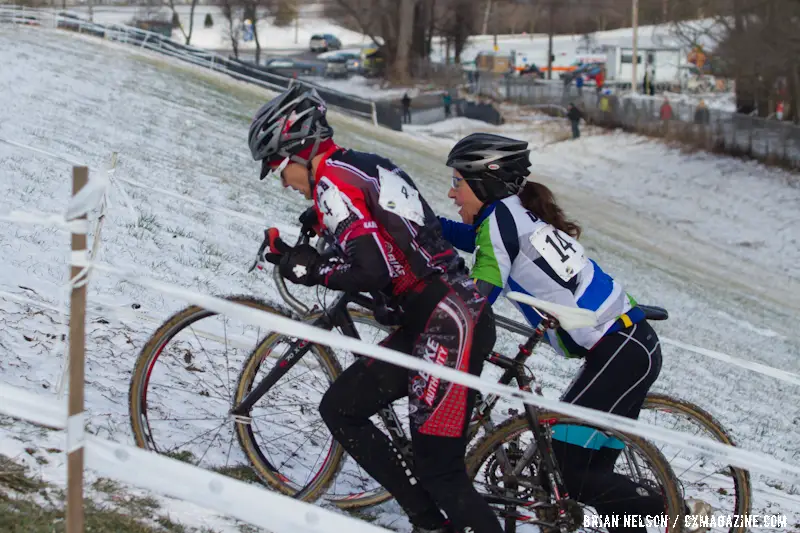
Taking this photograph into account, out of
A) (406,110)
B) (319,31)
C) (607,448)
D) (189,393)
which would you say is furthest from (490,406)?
(319,31)

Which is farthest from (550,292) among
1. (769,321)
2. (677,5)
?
(677,5)

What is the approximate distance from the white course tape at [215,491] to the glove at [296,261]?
3.19 ft

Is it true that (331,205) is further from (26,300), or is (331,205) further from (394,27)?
(394,27)

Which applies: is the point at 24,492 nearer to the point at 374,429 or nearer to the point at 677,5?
the point at 374,429

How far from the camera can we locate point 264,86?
1586 inches

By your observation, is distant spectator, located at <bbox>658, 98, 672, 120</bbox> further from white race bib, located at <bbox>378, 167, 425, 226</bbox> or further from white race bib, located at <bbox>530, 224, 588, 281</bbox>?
white race bib, located at <bbox>378, 167, 425, 226</bbox>

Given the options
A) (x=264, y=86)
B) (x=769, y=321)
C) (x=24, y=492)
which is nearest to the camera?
(x=24, y=492)

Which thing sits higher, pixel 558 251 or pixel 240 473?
pixel 558 251

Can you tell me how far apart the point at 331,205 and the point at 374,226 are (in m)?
0.21

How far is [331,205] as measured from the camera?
14.0 ft

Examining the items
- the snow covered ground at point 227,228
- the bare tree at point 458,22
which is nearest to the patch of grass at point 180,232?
the snow covered ground at point 227,228

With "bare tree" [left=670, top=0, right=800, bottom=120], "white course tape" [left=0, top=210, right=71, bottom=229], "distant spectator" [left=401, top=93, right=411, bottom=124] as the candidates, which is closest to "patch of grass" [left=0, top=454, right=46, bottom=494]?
"white course tape" [left=0, top=210, right=71, bottom=229]

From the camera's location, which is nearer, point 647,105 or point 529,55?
point 647,105

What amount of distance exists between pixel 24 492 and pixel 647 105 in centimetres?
4321
